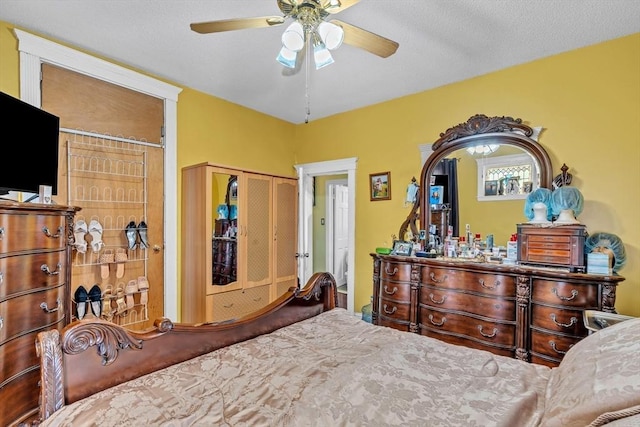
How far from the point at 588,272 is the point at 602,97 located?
4.41 feet

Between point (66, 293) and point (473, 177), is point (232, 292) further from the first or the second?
point (473, 177)

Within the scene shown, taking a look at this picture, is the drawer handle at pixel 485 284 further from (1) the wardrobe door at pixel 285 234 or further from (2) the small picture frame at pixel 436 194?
(1) the wardrobe door at pixel 285 234

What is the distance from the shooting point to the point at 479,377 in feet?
3.84

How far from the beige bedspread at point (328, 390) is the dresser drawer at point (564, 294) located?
3.51ft

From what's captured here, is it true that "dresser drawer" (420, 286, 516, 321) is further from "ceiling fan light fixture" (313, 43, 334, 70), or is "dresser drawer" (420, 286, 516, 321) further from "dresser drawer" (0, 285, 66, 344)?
"dresser drawer" (0, 285, 66, 344)

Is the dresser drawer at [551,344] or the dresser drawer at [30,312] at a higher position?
the dresser drawer at [30,312]

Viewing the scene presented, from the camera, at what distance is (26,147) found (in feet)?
6.22

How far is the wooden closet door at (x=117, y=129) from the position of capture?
246 cm

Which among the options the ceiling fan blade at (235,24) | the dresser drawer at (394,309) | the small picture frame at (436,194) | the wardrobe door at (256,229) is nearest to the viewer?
the ceiling fan blade at (235,24)

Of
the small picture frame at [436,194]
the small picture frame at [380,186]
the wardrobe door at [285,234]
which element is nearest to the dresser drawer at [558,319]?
the small picture frame at [436,194]

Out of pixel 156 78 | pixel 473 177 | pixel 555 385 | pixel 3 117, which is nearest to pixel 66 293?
pixel 3 117

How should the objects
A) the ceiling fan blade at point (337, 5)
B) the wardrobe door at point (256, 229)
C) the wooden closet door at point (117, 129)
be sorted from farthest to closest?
the wardrobe door at point (256, 229), the wooden closet door at point (117, 129), the ceiling fan blade at point (337, 5)

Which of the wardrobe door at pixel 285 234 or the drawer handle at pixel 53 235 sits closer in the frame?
the drawer handle at pixel 53 235

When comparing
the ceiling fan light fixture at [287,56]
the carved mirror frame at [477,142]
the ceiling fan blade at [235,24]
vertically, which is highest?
the ceiling fan blade at [235,24]
